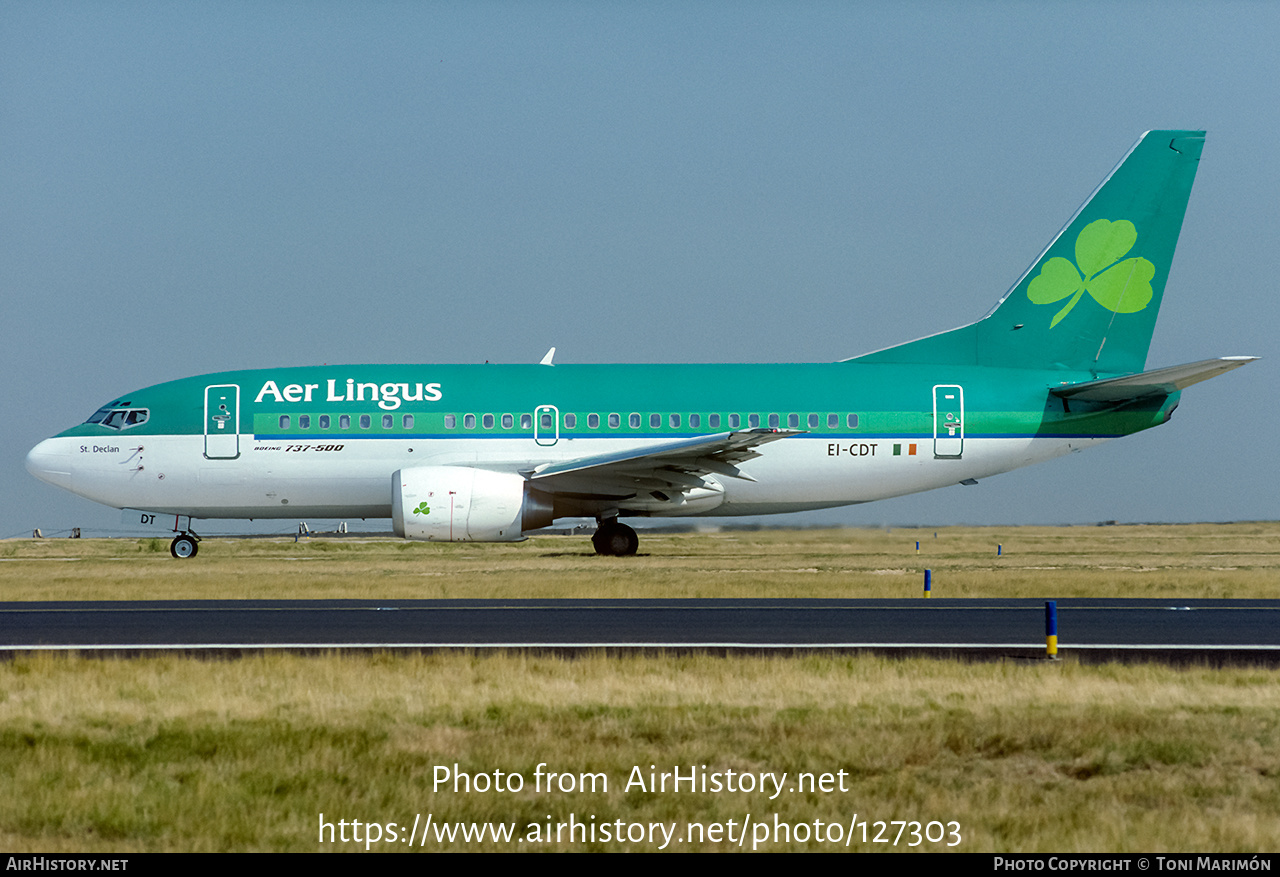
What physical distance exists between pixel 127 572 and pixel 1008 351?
20.8m

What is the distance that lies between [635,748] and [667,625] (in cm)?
821

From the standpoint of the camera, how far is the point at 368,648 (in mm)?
15953

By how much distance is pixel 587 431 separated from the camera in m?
31.5

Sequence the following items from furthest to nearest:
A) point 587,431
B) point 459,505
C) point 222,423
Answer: point 222,423 < point 587,431 < point 459,505

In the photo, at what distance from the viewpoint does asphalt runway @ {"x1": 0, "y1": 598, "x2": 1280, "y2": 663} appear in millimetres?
16188

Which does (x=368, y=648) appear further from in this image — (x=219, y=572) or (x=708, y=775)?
(x=219, y=572)

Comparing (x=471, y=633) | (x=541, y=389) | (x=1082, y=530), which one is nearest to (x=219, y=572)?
(x=541, y=389)

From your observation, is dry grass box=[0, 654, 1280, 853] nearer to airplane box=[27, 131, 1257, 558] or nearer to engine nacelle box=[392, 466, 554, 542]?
engine nacelle box=[392, 466, 554, 542]

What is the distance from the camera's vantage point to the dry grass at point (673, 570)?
23922 mm

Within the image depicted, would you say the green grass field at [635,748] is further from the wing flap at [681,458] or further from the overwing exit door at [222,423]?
the overwing exit door at [222,423]

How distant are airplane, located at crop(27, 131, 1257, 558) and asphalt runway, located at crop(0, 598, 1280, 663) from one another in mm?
9238

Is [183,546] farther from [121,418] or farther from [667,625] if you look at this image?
[667,625]

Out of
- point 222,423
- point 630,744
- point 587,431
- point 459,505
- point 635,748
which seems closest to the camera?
point 635,748

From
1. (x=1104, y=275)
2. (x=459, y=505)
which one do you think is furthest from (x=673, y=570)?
(x=1104, y=275)
